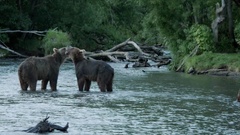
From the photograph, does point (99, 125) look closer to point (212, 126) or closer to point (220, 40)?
point (212, 126)

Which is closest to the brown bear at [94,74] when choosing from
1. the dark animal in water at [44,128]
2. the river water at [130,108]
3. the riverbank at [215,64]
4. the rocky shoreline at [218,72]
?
the river water at [130,108]

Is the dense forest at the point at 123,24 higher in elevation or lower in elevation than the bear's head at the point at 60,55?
higher

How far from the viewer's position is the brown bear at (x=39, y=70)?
80.3 feet

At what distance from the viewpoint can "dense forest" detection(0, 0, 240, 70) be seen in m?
40.9

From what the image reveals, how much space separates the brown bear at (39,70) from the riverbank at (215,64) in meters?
13.1

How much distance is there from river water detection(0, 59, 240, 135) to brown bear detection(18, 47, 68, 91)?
44 cm

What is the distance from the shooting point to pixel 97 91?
2588cm

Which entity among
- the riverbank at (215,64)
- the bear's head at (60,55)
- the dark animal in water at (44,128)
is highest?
the bear's head at (60,55)

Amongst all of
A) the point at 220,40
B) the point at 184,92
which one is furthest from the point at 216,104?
the point at 220,40

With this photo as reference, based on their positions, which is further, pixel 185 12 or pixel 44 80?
pixel 185 12

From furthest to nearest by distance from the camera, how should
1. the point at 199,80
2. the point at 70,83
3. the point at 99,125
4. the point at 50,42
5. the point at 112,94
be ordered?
the point at 50,42 < the point at 199,80 < the point at 70,83 < the point at 112,94 < the point at 99,125

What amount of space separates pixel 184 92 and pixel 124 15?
42942 millimetres

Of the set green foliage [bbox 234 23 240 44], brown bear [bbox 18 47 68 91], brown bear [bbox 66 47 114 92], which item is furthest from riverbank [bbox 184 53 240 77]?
brown bear [bbox 18 47 68 91]

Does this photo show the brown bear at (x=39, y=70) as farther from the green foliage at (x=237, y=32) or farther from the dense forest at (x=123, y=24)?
the green foliage at (x=237, y=32)
